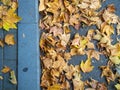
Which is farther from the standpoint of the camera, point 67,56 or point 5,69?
point 67,56

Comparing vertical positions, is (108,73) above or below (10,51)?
below

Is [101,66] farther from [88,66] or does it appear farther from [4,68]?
[4,68]

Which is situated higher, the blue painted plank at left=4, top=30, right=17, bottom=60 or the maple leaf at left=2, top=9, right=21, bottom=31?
the maple leaf at left=2, top=9, right=21, bottom=31

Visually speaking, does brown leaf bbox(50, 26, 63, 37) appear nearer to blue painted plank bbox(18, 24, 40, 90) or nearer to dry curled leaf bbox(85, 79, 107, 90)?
blue painted plank bbox(18, 24, 40, 90)

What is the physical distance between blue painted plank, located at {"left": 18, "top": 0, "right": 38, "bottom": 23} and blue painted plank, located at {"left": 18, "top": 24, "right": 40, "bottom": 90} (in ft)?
0.23

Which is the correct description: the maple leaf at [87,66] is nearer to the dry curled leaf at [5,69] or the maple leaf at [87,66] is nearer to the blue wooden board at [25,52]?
the blue wooden board at [25,52]

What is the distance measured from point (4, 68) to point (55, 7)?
0.97 meters

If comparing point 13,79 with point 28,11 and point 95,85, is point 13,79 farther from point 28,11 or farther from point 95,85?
point 95,85

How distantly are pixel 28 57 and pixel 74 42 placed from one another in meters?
0.59

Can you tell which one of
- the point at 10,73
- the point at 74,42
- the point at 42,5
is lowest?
the point at 10,73

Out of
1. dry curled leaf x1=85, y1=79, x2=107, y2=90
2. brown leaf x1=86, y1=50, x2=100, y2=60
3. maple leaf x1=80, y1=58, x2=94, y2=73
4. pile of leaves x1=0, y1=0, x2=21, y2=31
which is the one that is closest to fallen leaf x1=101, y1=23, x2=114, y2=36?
brown leaf x1=86, y1=50, x2=100, y2=60

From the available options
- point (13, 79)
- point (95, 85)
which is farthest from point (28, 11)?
point (95, 85)

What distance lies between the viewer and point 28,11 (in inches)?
110

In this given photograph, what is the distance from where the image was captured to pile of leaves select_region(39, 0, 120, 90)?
2867 millimetres
